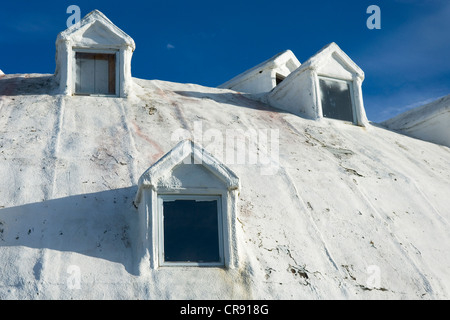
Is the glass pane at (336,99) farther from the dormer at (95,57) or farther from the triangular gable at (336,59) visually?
the dormer at (95,57)

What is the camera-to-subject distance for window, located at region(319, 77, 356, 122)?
15.3 metres

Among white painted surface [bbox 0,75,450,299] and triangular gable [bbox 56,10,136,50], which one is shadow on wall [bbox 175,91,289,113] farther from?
triangular gable [bbox 56,10,136,50]

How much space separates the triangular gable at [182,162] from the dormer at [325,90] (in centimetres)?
627

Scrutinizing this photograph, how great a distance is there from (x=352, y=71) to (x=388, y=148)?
103 inches

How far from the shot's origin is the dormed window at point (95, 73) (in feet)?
45.2

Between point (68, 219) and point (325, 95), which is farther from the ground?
point (325, 95)

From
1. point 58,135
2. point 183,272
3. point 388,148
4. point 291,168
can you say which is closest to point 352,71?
point 388,148

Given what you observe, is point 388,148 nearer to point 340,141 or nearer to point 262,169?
point 340,141

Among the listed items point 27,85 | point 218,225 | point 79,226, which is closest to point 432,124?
point 218,225

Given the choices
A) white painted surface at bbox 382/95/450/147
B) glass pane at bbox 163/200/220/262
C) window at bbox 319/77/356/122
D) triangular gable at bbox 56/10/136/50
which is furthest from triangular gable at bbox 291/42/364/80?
glass pane at bbox 163/200/220/262

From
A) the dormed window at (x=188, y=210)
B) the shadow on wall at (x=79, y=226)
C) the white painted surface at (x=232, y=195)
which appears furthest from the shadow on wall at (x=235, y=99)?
the dormed window at (x=188, y=210)

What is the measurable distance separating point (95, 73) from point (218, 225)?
630 centimetres
